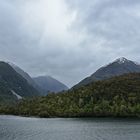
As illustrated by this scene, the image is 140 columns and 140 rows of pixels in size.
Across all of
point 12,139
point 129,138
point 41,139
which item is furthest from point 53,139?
point 129,138

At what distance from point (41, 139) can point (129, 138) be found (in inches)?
1118

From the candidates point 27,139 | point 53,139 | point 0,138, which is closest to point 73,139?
point 53,139

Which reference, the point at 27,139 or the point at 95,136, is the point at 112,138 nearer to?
the point at 95,136

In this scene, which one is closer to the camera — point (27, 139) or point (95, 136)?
point (27, 139)

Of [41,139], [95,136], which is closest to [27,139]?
[41,139]

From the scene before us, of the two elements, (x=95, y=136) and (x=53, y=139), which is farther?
(x=95, y=136)

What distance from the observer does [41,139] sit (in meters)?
128

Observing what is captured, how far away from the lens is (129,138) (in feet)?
416

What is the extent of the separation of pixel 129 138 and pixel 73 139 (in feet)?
59.1

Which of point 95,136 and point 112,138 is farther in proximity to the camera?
point 95,136

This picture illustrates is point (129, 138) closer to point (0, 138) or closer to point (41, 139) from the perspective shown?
point (41, 139)

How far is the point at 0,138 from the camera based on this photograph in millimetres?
130750

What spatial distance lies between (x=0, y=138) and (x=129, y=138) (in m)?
42.3

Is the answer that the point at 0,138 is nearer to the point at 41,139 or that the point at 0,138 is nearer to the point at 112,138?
the point at 41,139
